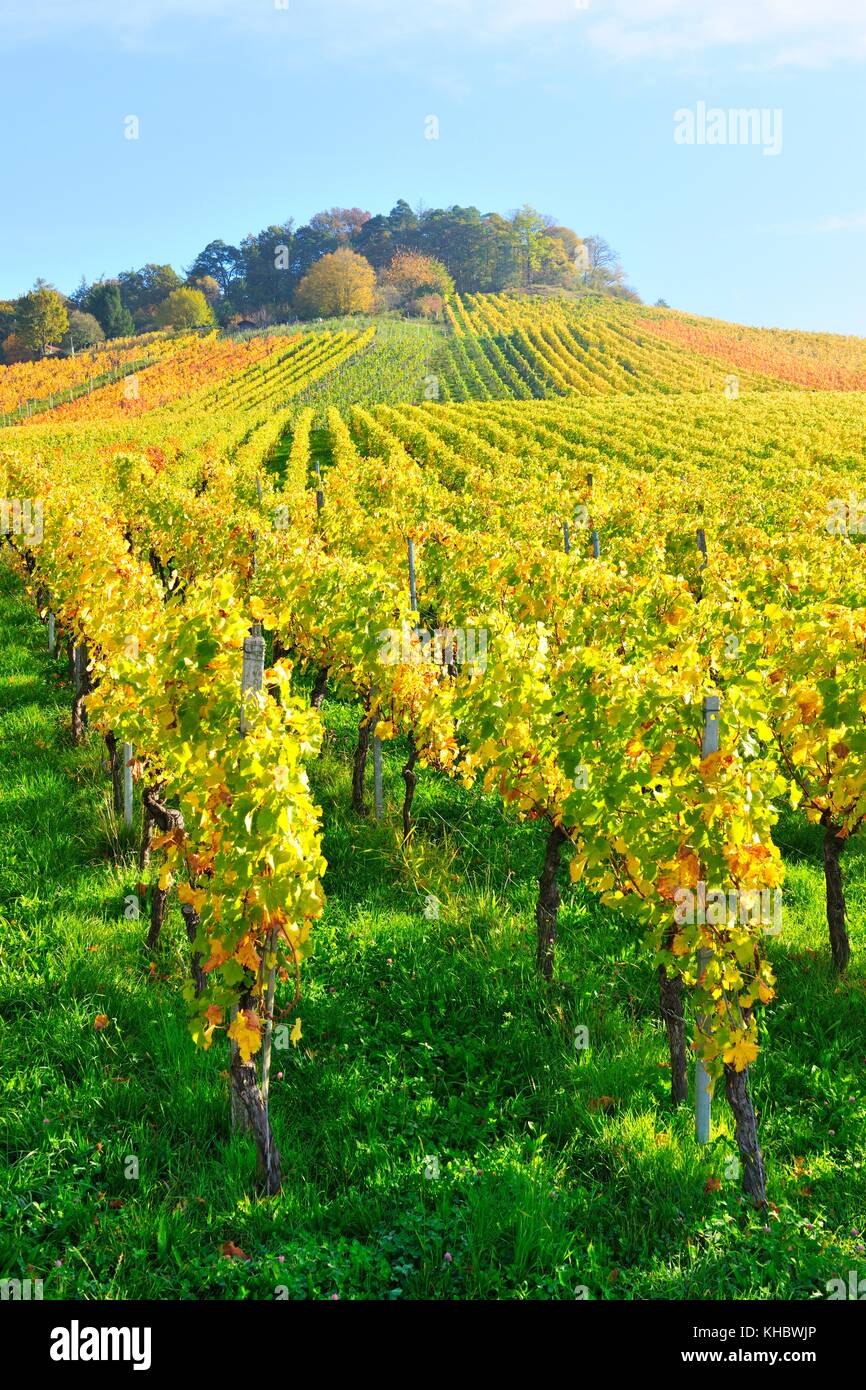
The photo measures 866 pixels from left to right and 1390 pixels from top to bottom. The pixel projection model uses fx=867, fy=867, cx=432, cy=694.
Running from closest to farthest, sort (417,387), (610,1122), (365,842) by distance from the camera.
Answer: (610,1122) → (365,842) → (417,387)

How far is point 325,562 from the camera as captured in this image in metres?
9.73

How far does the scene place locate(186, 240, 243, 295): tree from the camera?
11994cm

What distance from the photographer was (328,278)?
95.7m

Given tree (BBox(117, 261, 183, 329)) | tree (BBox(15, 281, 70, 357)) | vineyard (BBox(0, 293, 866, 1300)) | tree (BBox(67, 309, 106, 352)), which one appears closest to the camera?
vineyard (BBox(0, 293, 866, 1300))

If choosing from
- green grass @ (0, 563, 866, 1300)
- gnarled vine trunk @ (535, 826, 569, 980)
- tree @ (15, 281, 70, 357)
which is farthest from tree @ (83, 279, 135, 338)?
gnarled vine trunk @ (535, 826, 569, 980)

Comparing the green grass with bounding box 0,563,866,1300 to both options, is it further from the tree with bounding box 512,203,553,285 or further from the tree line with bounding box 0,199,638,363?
the tree with bounding box 512,203,553,285

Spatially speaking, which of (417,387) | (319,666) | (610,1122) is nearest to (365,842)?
(319,666)

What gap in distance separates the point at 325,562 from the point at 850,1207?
7.51 m

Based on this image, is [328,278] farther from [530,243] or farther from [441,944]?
[441,944]

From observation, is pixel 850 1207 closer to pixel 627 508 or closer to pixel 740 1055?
pixel 740 1055

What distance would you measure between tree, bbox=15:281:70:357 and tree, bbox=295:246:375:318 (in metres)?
25.8

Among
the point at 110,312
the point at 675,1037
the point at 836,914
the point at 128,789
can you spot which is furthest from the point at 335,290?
the point at 675,1037

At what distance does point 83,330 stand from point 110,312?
644 centimetres

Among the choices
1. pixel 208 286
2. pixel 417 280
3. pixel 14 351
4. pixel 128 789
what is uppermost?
pixel 208 286
